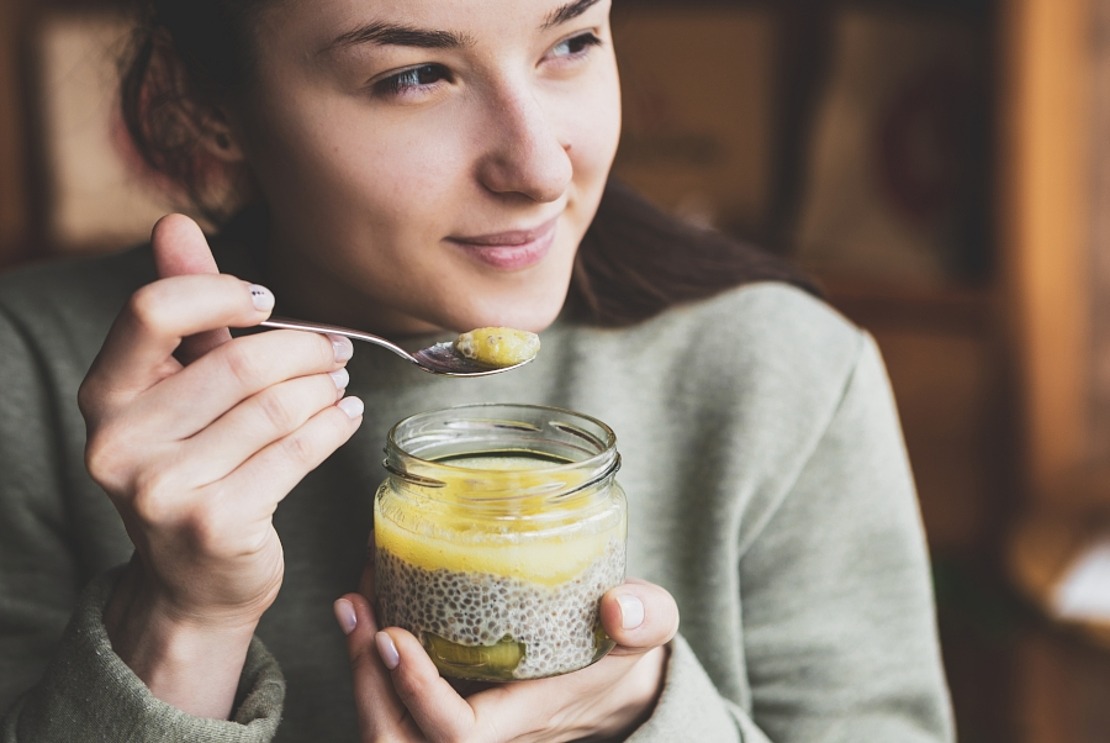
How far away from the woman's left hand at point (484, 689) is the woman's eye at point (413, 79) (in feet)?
1.26

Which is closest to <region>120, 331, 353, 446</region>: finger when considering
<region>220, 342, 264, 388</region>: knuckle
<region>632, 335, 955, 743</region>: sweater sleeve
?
<region>220, 342, 264, 388</region>: knuckle

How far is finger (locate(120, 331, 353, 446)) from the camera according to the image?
763 millimetres

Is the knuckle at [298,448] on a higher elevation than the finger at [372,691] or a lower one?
higher

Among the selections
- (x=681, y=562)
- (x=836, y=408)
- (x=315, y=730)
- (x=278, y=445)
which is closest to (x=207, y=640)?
(x=278, y=445)

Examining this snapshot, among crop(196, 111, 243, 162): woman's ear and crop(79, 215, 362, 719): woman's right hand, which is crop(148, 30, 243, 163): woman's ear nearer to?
crop(196, 111, 243, 162): woman's ear

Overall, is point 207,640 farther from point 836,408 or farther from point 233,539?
point 836,408

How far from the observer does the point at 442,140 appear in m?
0.93

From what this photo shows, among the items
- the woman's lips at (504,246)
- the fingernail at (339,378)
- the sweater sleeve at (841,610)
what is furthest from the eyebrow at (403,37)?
the sweater sleeve at (841,610)

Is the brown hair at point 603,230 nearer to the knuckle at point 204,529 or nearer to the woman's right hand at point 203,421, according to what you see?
the woman's right hand at point 203,421

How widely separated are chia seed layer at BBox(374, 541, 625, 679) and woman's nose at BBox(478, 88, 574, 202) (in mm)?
297

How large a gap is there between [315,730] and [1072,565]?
6.62 ft

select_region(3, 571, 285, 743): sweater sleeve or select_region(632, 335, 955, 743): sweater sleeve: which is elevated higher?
select_region(3, 571, 285, 743): sweater sleeve

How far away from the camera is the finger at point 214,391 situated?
2.50ft

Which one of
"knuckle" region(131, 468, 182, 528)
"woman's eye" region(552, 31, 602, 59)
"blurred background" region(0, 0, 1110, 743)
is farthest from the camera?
"blurred background" region(0, 0, 1110, 743)
